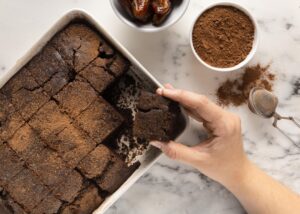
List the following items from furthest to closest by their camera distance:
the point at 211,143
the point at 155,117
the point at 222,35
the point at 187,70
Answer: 1. the point at 187,70
2. the point at 222,35
3. the point at 211,143
4. the point at 155,117

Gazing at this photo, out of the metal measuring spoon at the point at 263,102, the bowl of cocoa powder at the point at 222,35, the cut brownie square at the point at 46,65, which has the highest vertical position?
the cut brownie square at the point at 46,65

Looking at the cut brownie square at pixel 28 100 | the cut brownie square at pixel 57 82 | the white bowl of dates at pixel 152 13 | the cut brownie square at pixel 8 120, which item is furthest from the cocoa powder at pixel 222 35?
the cut brownie square at pixel 8 120

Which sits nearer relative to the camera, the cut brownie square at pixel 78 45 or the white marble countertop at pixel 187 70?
the cut brownie square at pixel 78 45

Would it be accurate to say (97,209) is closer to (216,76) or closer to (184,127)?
(184,127)

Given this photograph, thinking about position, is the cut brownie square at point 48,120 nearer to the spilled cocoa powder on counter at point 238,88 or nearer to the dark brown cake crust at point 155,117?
the dark brown cake crust at point 155,117

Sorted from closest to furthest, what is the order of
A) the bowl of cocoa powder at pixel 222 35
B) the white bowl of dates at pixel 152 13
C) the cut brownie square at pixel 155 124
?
the cut brownie square at pixel 155 124 < the white bowl of dates at pixel 152 13 < the bowl of cocoa powder at pixel 222 35

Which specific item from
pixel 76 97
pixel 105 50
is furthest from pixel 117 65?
pixel 76 97

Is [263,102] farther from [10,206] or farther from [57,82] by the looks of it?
[10,206]

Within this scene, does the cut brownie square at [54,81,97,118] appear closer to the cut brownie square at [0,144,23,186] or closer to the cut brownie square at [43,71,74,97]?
the cut brownie square at [43,71,74,97]
